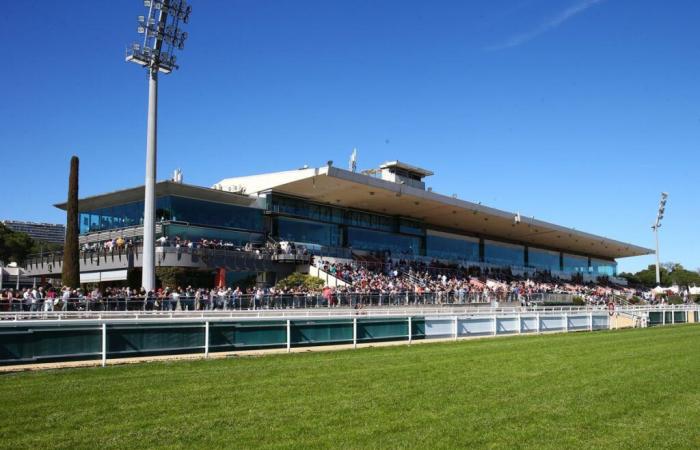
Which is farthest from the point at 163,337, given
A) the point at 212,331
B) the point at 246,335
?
the point at 246,335

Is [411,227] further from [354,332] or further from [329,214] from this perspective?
[354,332]

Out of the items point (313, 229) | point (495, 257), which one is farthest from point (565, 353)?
point (495, 257)

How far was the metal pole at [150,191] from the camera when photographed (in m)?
30.6

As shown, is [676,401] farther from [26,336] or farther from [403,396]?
[26,336]

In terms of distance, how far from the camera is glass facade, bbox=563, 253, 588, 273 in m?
79.0

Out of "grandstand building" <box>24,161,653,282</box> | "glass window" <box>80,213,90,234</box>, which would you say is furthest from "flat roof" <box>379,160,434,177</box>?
"glass window" <box>80,213,90,234</box>

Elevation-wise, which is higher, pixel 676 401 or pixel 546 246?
pixel 546 246

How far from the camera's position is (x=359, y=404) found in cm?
816

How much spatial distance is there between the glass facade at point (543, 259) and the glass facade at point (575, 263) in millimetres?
2279

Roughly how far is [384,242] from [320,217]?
7.54 m

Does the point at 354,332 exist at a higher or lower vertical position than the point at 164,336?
lower

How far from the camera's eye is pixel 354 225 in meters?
49.7

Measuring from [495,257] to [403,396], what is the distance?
5921 cm

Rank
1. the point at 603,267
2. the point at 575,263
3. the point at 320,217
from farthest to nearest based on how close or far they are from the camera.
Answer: the point at 603,267 < the point at 575,263 < the point at 320,217
